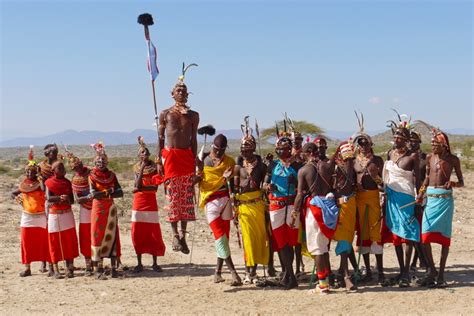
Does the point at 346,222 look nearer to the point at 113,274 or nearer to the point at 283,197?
the point at 283,197

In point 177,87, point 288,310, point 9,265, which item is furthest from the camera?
point 9,265

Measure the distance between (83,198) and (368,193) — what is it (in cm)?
443

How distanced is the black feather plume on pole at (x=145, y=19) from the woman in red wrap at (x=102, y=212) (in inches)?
87.3

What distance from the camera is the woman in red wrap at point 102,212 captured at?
9.77 m

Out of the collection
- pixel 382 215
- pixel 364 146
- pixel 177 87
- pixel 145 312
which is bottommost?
pixel 145 312

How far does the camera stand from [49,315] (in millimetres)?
8016

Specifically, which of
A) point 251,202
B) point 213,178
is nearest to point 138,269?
point 213,178

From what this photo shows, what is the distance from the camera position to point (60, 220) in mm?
Answer: 10078

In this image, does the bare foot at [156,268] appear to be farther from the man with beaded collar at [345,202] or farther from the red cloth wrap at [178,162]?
the man with beaded collar at [345,202]

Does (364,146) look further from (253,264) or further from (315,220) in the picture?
(253,264)

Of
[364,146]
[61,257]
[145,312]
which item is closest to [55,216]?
[61,257]

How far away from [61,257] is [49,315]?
6.86 ft

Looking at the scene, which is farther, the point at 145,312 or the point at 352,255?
the point at 352,255

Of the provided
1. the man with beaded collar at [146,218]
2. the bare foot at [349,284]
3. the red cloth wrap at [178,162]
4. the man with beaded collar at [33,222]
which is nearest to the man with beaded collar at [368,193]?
the bare foot at [349,284]
